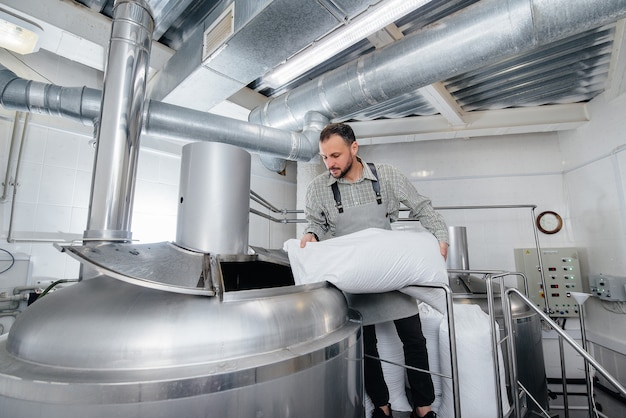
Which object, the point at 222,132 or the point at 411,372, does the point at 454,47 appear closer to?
the point at 222,132

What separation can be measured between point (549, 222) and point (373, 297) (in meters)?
3.04

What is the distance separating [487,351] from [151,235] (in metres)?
2.50

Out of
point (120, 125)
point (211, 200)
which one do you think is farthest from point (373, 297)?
point (120, 125)

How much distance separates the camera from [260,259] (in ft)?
3.46

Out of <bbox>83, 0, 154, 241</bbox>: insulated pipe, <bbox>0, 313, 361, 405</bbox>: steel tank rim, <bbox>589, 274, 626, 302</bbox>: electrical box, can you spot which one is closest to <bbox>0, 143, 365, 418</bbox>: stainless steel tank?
<bbox>0, 313, 361, 405</bbox>: steel tank rim

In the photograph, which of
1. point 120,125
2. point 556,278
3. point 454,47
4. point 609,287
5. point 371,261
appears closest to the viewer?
point 371,261

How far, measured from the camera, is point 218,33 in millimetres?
1561

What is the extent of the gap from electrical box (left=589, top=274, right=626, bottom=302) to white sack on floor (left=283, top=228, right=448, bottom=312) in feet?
8.47

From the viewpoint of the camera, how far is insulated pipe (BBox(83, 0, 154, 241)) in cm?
102

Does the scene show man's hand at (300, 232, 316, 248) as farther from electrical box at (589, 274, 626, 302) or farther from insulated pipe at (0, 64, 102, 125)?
electrical box at (589, 274, 626, 302)

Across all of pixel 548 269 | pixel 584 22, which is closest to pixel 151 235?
pixel 584 22

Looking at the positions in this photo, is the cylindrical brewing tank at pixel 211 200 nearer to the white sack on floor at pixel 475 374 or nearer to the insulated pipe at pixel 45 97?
the insulated pipe at pixel 45 97

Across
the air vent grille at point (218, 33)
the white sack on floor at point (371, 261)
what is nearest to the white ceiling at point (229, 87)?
the air vent grille at point (218, 33)

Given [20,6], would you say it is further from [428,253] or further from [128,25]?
[428,253]
